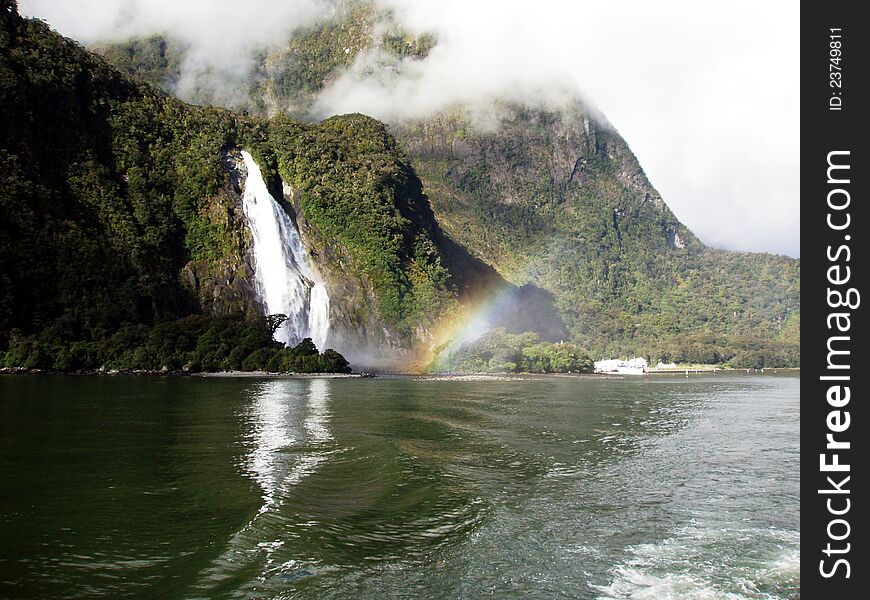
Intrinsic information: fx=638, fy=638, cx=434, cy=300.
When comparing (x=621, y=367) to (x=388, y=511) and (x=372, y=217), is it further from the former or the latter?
(x=388, y=511)

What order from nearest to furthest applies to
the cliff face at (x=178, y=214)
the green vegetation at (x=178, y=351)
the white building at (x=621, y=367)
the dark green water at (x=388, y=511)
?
the dark green water at (x=388, y=511) < the green vegetation at (x=178, y=351) < the cliff face at (x=178, y=214) < the white building at (x=621, y=367)

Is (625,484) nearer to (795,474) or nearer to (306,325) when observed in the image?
(795,474)

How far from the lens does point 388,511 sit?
477 inches

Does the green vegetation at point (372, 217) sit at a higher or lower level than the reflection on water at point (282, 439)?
higher

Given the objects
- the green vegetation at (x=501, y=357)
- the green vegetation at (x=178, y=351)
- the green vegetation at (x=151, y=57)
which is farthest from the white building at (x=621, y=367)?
the green vegetation at (x=151, y=57)

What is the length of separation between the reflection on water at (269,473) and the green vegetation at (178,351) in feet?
116

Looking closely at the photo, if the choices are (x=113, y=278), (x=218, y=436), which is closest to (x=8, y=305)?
(x=113, y=278)

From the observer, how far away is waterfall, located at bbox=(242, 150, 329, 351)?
90.3m

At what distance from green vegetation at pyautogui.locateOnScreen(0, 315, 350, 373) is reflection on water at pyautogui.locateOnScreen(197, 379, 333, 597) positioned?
35301 millimetres

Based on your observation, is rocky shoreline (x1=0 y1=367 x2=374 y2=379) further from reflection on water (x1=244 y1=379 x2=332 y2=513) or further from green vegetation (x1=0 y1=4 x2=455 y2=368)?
reflection on water (x1=244 y1=379 x2=332 y2=513)

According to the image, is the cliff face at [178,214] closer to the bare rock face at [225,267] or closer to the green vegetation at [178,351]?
the bare rock face at [225,267]

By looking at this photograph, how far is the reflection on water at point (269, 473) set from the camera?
28.5 feet

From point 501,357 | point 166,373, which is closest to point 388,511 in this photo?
point 166,373

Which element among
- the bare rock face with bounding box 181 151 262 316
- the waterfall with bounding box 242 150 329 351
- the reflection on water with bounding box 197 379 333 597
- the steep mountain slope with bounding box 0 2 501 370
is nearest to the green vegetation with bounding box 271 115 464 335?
the steep mountain slope with bounding box 0 2 501 370
